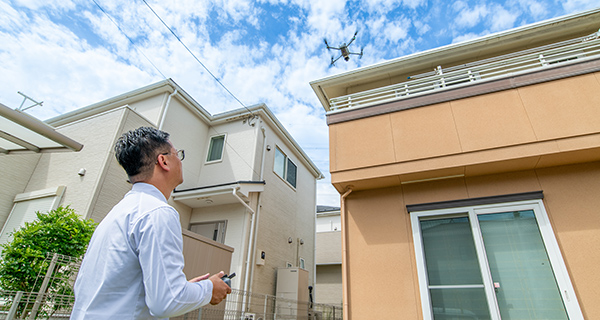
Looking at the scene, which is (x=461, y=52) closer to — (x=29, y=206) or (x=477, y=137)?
(x=477, y=137)

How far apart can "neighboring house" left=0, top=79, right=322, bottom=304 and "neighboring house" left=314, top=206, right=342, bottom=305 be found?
8.20 ft

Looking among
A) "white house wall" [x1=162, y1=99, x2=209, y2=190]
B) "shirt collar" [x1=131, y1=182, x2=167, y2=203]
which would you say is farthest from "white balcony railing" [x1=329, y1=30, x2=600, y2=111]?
"white house wall" [x1=162, y1=99, x2=209, y2=190]

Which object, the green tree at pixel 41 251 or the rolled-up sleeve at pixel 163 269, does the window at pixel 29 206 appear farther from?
the rolled-up sleeve at pixel 163 269

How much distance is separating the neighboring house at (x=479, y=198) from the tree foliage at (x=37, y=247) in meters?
3.95

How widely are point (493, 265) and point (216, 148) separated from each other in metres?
7.74

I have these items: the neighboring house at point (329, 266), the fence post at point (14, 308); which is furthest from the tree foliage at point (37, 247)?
the neighboring house at point (329, 266)

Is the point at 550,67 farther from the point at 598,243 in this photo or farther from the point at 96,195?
the point at 96,195

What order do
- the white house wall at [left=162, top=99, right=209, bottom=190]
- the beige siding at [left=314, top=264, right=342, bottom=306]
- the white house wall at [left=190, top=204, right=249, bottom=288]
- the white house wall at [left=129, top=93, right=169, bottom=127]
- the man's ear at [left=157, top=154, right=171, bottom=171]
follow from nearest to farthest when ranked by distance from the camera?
the man's ear at [left=157, top=154, right=171, bottom=171], the white house wall at [left=190, top=204, right=249, bottom=288], the white house wall at [left=129, top=93, right=169, bottom=127], the white house wall at [left=162, top=99, right=209, bottom=190], the beige siding at [left=314, top=264, right=342, bottom=306]

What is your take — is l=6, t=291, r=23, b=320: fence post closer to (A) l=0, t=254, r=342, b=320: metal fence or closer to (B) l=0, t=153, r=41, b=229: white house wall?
(A) l=0, t=254, r=342, b=320: metal fence

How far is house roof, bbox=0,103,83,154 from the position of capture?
12.1ft

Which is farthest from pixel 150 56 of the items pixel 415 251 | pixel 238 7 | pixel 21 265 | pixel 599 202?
pixel 599 202

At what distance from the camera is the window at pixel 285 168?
996 centimetres

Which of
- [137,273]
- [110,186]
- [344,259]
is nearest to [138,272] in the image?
[137,273]

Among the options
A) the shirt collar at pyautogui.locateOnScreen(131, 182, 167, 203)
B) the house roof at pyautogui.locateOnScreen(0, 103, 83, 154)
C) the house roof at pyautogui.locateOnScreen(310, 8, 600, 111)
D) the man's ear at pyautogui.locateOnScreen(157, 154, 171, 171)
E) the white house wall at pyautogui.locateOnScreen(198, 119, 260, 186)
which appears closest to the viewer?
the shirt collar at pyautogui.locateOnScreen(131, 182, 167, 203)
